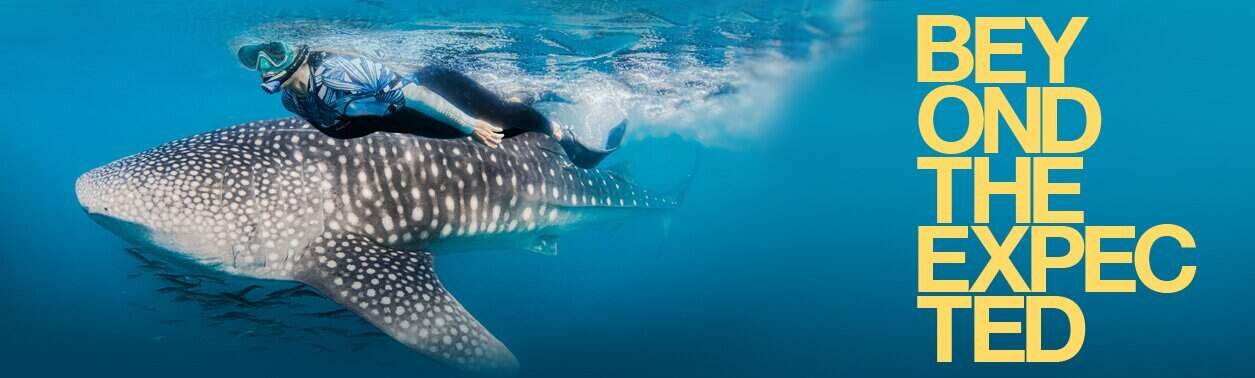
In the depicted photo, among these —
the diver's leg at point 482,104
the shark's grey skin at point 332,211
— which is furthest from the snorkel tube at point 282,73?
the diver's leg at point 482,104

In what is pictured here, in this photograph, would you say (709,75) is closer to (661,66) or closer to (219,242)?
(661,66)

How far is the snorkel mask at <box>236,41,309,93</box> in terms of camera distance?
4.70m

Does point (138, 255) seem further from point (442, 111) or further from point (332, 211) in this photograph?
point (442, 111)

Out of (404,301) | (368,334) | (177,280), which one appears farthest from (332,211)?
(177,280)

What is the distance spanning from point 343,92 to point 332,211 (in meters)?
1.15

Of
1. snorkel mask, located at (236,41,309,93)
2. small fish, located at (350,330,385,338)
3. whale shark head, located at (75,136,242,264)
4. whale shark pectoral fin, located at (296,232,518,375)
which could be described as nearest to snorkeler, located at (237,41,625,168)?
snorkel mask, located at (236,41,309,93)

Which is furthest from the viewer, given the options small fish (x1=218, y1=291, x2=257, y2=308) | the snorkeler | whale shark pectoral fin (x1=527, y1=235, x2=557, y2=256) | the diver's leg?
whale shark pectoral fin (x1=527, y1=235, x2=557, y2=256)

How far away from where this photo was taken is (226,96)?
26906mm

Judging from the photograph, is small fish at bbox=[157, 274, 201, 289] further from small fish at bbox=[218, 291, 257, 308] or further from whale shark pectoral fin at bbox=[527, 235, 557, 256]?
whale shark pectoral fin at bbox=[527, 235, 557, 256]

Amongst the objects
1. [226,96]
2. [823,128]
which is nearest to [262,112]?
[226,96]

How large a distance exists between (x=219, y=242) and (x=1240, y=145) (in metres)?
50.5

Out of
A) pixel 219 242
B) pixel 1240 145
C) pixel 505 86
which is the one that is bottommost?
pixel 1240 145

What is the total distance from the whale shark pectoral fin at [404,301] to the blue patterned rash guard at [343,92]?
95cm

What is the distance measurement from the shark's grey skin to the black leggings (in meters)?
0.57
